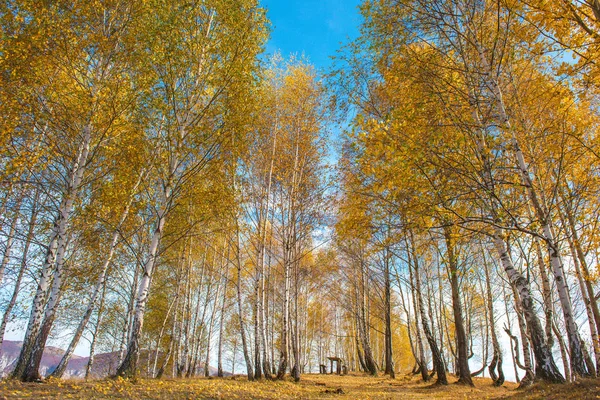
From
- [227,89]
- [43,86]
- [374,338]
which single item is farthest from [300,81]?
[374,338]

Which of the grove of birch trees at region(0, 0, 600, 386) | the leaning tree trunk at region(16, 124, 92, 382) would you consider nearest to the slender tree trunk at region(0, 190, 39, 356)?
the grove of birch trees at region(0, 0, 600, 386)

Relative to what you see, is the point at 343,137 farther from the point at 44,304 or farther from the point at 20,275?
the point at 20,275

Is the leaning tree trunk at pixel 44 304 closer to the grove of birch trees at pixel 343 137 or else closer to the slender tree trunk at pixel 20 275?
the grove of birch trees at pixel 343 137

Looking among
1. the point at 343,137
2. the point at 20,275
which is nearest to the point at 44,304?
the point at 20,275

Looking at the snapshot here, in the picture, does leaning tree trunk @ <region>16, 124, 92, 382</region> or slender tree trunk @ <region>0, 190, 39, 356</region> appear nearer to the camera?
leaning tree trunk @ <region>16, 124, 92, 382</region>

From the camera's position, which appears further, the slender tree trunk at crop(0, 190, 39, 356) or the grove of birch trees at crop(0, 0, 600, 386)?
the slender tree trunk at crop(0, 190, 39, 356)

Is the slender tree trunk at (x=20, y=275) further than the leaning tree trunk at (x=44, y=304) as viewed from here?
Yes

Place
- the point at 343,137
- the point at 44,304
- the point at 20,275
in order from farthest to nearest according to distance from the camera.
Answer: the point at 343,137 → the point at 20,275 → the point at 44,304

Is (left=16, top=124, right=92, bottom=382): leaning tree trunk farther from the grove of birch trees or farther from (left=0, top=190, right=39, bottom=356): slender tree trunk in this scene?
(left=0, top=190, right=39, bottom=356): slender tree trunk

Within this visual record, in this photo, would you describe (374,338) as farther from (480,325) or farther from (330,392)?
(330,392)

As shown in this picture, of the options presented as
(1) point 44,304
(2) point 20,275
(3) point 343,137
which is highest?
(3) point 343,137

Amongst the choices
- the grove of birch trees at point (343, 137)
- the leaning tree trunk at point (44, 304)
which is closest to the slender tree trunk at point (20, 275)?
the grove of birch trees at point (343, 137)

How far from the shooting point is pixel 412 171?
18.5ft

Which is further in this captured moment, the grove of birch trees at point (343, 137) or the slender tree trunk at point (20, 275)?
the slender tree trunk at point (20, 275)
